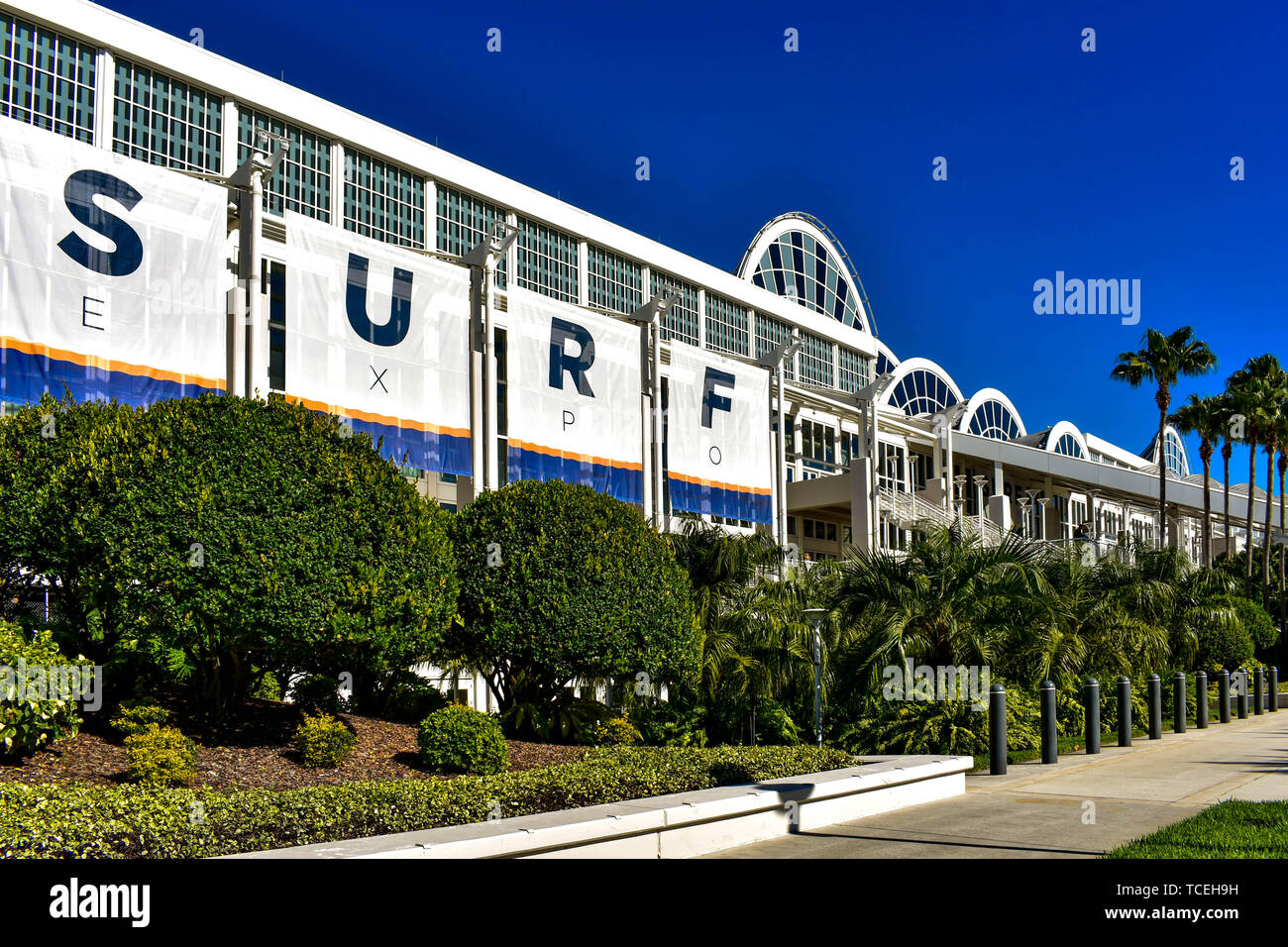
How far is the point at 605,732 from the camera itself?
49.0ft

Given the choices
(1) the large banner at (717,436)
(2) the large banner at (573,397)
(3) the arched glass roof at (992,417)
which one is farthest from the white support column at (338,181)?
(3) the arched glass roof at (992,417)

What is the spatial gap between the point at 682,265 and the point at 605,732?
103 feet

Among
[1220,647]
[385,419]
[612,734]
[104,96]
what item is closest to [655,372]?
[385,419]

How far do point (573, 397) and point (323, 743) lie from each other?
56.9ft

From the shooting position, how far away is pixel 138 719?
1130 centimetres

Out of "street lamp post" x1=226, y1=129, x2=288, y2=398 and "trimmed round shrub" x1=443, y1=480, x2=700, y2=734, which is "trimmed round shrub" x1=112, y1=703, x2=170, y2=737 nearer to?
"trimmed round shrub" x1=443, y1=480, x2=700, y2=734

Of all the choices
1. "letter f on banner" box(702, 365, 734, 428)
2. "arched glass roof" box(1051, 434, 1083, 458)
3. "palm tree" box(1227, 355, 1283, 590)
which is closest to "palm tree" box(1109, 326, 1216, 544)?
"palm tree" box(1227, 355, 1283, 590)

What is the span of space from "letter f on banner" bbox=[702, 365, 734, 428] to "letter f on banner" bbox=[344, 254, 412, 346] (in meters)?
11.0

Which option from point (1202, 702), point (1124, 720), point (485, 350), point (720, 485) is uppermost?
point (485, 350)

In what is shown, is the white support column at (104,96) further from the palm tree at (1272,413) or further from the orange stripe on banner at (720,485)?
the palm tree at (1272,413)

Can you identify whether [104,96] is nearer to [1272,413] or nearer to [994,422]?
[1272,413]

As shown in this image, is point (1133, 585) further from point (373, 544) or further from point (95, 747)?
point (95, 747)

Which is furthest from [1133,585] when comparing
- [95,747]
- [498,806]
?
[95,747]

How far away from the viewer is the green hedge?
7.20m
